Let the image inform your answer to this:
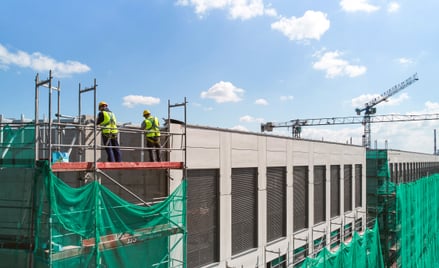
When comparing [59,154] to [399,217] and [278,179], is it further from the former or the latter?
[399,217]

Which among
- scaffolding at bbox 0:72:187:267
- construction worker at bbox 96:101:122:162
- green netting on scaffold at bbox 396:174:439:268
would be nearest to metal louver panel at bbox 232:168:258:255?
scaffolding at bbox 0:72:187:267

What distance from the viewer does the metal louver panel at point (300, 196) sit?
19.3m

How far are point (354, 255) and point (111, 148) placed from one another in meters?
16.3

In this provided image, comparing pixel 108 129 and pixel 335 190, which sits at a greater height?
pixel 108 129

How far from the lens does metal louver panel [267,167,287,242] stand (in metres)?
17.0

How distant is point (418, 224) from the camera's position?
2964 centimetres

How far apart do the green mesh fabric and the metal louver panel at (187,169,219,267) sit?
5438 millimetres

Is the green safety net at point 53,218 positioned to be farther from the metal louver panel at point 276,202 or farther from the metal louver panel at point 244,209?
the metal louver panel at point 276,202

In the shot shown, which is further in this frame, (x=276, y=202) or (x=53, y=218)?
(x=276, y=202)

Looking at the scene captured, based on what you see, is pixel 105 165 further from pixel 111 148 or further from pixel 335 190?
pixel 335 190

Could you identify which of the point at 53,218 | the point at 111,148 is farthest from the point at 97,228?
the point at 111,148

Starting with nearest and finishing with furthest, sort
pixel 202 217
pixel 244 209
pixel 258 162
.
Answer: pixel 202 217, pixel 244 209, pixel 258 162

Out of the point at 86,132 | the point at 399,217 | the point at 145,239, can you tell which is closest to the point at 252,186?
the point at 145,239

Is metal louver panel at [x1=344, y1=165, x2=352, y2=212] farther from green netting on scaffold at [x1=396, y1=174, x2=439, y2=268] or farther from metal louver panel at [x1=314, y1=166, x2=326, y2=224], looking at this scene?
metal louver panel at [x1=314, y1=166, x2=326, y2=224]
